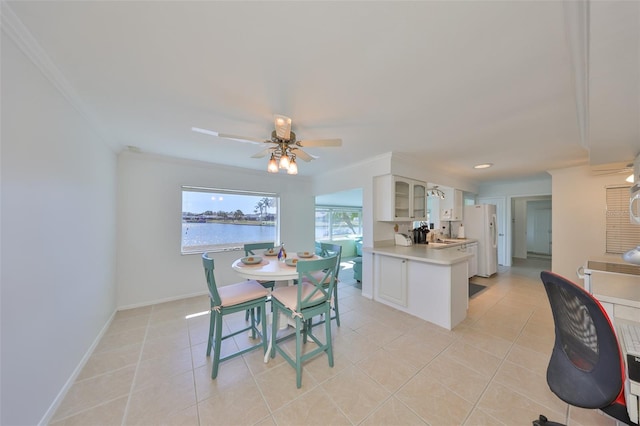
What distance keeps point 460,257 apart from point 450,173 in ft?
8.29

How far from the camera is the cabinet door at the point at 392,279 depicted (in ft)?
9.61

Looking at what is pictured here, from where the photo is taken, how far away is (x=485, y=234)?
4695 millimetres

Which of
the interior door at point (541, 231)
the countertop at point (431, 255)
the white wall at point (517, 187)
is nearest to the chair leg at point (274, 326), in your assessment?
the countertop at point (431, 255)

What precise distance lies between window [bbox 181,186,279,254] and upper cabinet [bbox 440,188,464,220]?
12.4 feet

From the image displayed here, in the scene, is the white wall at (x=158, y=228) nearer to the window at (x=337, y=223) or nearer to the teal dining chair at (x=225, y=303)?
the teal dining chair at (x=225, y=303)

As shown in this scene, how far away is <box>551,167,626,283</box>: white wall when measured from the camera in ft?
11.5

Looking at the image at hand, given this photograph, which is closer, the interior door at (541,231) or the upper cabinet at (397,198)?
the upper cabinet at (397,198)

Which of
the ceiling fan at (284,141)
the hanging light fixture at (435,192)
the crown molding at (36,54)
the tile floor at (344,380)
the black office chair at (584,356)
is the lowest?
the tile floor at (344,380)

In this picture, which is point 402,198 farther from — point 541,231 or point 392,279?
point 541,231

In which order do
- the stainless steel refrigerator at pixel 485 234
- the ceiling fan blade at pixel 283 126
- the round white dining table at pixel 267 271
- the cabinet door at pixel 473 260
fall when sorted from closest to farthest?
1. the ceiling fan blade at pixel 283 126
2. the round white dining table at pixel 267 271
3. the cabinet door at pixel 473 260
4. the stainless steel refrigerator at pixel 485 234

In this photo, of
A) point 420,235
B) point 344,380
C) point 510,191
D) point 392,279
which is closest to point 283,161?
point 344,380

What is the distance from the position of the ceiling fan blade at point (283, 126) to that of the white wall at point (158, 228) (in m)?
2.43

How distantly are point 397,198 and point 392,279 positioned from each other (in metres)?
1.30

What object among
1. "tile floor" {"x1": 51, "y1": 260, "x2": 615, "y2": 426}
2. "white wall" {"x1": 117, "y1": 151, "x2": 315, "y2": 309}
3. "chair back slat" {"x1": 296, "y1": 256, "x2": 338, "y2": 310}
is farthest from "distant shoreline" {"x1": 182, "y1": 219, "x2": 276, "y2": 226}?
"chair back slat" {"x1": 296, "y1": 256, "x2": 338, "y2": 310}
